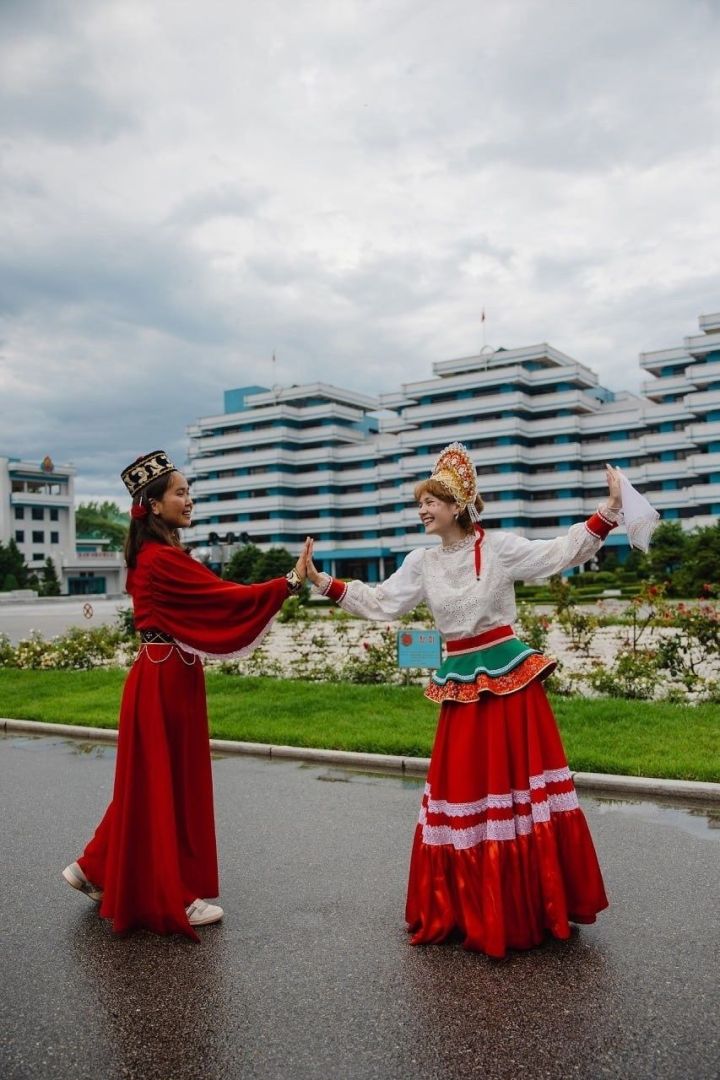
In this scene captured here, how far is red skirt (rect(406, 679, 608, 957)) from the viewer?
4.21 meters

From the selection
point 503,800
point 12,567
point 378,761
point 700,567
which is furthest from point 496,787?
point 12,567

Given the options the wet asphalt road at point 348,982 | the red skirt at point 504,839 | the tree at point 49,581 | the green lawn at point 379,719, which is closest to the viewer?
the wet asphalt road at point 348,982

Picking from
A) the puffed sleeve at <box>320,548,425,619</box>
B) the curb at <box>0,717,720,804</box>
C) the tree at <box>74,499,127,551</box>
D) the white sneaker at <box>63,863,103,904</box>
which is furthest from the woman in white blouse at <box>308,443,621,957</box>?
the tree at <box>74,499,127,551</box>

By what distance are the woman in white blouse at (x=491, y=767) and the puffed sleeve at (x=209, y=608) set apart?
0.89 m

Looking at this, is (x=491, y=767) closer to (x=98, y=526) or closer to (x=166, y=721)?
(x=166, y=721)

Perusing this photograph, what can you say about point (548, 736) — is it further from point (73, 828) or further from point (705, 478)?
point (705, 478)

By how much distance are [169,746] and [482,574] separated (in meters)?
1.83

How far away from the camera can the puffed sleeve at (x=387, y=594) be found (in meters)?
4.78

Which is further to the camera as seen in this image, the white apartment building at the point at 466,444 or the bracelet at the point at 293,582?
the white apartment building at the point at 466,444

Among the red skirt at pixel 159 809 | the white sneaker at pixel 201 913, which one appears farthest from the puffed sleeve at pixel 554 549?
the white sneaker at pixel 201 913

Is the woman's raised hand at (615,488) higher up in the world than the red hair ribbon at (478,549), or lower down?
higher up

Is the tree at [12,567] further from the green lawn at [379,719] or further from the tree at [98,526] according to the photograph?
the green lawn at [379,719]

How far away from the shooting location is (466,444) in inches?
3223

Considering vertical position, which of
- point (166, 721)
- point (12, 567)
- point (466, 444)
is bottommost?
point (166, 721)
